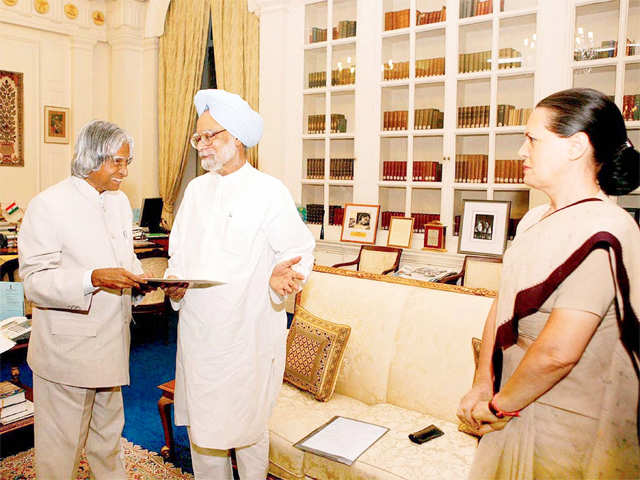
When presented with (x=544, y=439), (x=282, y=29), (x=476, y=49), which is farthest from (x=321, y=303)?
(x=282, y=29)

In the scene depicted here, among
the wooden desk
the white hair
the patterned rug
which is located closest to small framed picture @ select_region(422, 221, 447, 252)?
the wooden desk

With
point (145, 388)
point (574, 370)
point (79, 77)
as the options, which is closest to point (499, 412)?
point (574, 370)

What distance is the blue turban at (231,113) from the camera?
2.00 m

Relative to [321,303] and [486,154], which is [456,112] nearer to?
[486,154]

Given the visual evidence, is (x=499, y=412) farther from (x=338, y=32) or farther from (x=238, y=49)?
(x=238, y=49)

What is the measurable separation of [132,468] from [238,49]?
4.75 metres

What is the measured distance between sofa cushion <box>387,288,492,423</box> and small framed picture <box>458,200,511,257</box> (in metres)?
1.99

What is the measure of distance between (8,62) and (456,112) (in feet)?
17.3

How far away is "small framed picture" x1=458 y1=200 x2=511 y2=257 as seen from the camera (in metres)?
4.36

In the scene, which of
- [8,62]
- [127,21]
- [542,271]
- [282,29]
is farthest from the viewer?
[127,21]

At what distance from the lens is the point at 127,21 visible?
6.88m

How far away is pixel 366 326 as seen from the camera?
2.68 m

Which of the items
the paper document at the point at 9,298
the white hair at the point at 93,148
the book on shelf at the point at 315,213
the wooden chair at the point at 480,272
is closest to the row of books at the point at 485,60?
the wooden chair at the point at 480,272

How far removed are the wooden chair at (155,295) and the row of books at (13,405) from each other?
1769mm
